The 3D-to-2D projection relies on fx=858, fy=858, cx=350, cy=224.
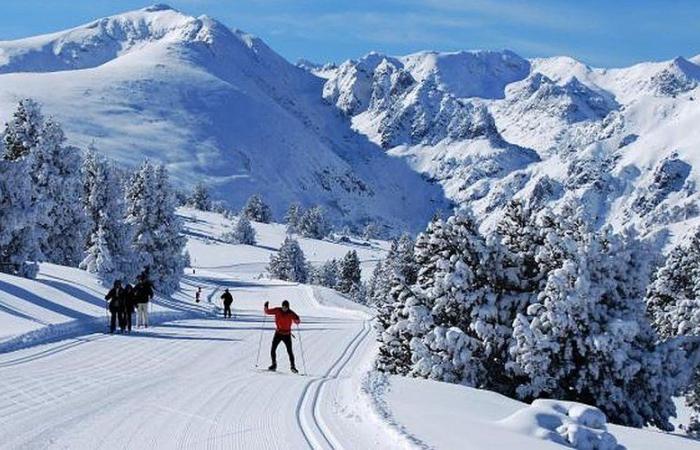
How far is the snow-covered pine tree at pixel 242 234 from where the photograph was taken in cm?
16075

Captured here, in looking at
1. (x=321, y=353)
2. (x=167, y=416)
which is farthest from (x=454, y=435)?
(x=321, y=353)

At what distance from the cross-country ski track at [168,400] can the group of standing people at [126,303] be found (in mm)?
1432

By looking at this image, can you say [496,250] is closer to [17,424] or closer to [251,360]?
[251,360]

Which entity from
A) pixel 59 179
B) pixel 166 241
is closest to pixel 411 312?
pixel 59 179

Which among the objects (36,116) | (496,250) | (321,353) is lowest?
(321,353)

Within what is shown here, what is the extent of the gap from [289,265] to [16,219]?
256ft

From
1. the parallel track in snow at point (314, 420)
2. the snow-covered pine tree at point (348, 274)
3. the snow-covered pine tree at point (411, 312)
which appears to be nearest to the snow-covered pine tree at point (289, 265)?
the snow-covered pine tree at point (348, 274)

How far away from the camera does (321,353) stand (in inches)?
1124

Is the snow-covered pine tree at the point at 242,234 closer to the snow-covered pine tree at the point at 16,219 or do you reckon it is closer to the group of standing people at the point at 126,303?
the snow-covered pine tree at the point at 16,219

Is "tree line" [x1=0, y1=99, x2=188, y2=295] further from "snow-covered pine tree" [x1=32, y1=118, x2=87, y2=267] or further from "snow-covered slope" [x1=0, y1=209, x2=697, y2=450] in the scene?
"snow-covered slope" [x1=0, y1=209, x2=697, y2=450]

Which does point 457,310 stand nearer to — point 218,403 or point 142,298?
A: point 142,298

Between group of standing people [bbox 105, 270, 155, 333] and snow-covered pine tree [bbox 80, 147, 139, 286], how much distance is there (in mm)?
17954

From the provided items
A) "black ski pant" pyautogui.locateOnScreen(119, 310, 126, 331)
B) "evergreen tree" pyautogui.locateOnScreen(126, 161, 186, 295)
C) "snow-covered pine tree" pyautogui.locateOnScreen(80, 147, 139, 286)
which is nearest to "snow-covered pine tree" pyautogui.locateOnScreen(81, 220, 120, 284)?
"snow-covered pine tree" pyautogui.locateOnScreen(80, 147, 139, 286)

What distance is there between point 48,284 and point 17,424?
22353 mm
